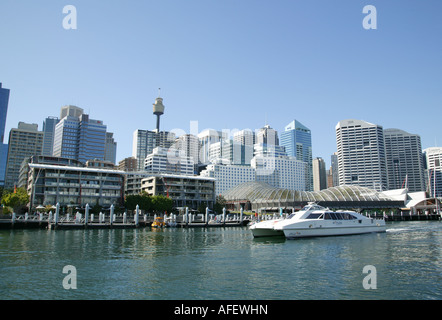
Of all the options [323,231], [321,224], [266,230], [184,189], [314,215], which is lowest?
[323,231]

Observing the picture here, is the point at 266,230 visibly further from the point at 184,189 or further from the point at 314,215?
the point at 184,189

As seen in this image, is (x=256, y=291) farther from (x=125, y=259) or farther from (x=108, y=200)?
(x=108, y=200)

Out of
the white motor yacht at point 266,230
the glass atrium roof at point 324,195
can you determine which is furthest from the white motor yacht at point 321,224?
the glass atrium roof at point 324,195

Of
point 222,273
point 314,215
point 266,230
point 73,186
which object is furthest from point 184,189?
point 222,273

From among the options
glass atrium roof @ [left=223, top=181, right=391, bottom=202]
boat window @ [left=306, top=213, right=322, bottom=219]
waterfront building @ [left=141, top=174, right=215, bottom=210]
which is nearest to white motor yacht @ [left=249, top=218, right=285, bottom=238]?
boat window @ [left=306, top=213, right=322, bottom=219]

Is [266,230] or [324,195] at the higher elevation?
[324,195]

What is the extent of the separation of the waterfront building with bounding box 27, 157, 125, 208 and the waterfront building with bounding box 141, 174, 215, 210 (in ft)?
53.1

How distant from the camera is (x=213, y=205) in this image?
130 metres

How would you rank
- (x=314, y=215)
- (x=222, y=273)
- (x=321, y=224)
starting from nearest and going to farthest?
(x=222, y=273) < (x=321, y=224) < (x=314, y=215)

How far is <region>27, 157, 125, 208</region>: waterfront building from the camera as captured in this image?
99.8 m

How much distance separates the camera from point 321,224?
49.2m

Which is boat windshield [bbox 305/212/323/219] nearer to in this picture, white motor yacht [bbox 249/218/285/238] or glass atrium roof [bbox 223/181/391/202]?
white motor yacht [bbox 249/218/285/238]

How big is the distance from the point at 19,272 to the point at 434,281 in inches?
1120

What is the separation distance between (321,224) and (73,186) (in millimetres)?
81018
